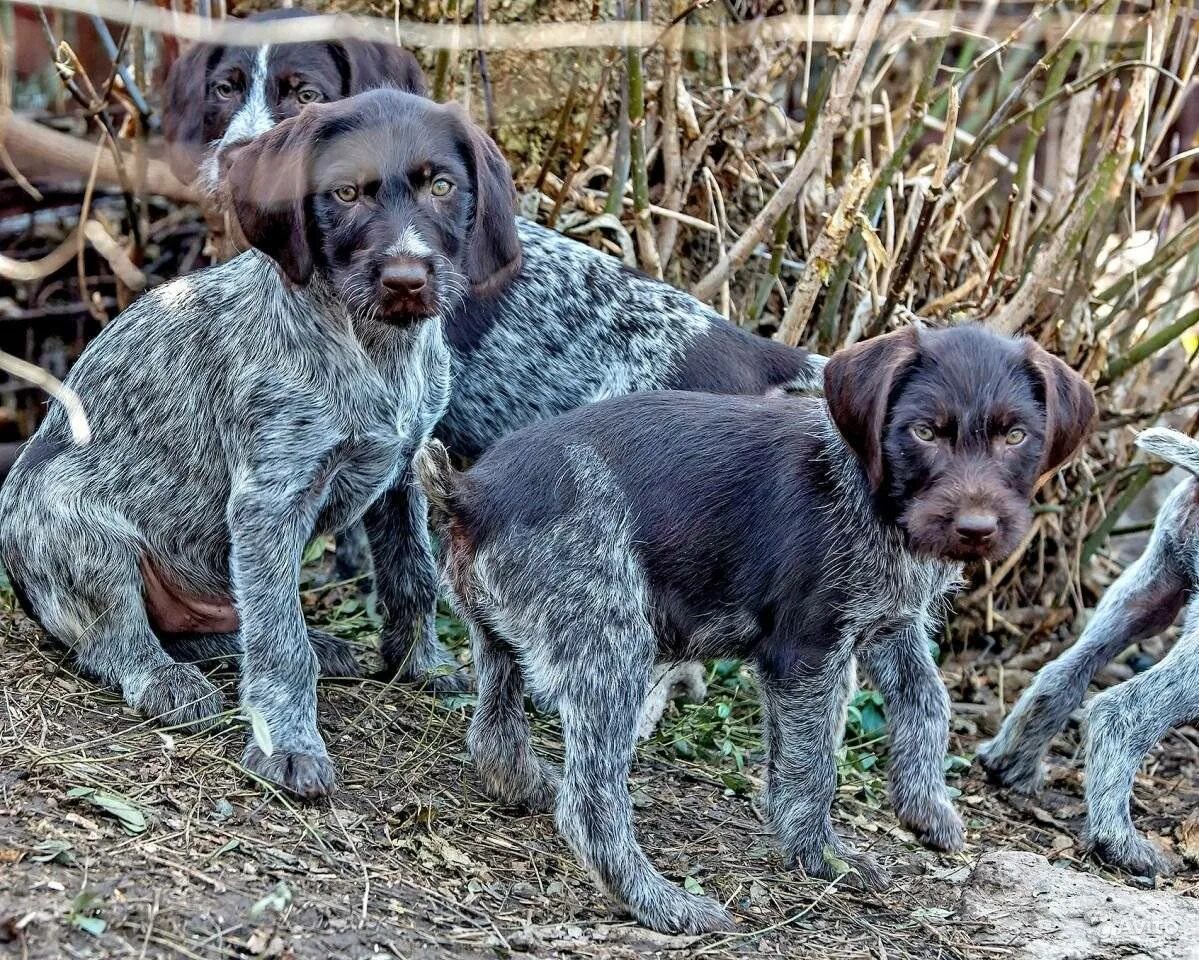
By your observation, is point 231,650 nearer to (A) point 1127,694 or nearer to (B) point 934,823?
(B) point 934,823

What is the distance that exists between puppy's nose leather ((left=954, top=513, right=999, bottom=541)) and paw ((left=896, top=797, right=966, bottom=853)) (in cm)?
110

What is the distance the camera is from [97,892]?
4082mm

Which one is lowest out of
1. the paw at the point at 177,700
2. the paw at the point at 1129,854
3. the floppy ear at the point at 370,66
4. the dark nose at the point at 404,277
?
the paw at the point at 1129,854

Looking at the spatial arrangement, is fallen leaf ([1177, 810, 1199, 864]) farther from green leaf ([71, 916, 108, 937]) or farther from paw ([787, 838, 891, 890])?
green leaf ([71, 916, 108, 937])

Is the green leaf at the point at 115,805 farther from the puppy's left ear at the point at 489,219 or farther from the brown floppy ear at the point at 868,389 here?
the brown floppy ear at the point at 868,389

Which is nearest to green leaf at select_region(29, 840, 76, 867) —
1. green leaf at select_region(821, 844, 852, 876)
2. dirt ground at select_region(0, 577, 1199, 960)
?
dirt ground at select_region(0, 577, 1199, 960)

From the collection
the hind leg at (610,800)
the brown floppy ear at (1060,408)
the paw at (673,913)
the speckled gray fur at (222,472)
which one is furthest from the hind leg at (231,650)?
the brown floppy ear at (1060,408)

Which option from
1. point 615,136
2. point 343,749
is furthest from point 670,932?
point 615,136

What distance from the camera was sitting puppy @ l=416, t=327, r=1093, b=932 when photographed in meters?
4.55

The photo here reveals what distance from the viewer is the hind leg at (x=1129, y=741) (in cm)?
550

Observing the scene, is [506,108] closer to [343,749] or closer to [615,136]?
[615,136]

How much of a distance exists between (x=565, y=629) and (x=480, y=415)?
179cm

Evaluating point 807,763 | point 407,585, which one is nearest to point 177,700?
point 407,585

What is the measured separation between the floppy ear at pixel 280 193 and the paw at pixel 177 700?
4.70 feet
